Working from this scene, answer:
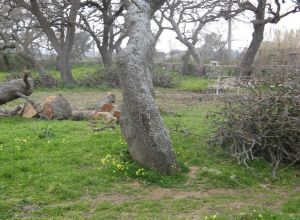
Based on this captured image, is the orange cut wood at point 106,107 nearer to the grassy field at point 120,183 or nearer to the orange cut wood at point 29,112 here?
the orange cut wood at point 29,112

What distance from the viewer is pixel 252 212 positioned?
523 cm

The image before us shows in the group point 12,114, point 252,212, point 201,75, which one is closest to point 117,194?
point 252,212

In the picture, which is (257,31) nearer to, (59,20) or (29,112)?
(59,20)

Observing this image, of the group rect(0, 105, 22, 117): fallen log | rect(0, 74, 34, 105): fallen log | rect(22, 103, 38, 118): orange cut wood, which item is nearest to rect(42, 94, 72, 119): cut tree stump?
rect(22, 103, 38, 118): orange cut wood

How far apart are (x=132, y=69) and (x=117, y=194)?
6.17 ft

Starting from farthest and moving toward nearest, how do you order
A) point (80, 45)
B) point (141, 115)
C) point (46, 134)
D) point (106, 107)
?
point (80, 45)
point (106, 107)
point (46, 134)
point (141, 115)

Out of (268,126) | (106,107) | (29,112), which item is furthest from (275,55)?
(268,126)

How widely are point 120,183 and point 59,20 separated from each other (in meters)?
16.7

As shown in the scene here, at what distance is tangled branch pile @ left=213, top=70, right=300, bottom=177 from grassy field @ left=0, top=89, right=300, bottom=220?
0.77 feet

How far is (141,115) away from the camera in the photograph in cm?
682

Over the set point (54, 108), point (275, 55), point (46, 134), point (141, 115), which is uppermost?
point (275, 55)

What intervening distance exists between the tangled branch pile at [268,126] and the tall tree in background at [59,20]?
13618 millimetres

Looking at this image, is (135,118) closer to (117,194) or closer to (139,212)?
(117,194)

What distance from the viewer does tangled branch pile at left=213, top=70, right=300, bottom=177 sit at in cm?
738
